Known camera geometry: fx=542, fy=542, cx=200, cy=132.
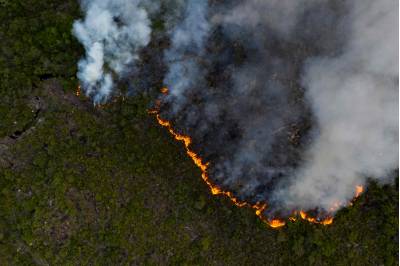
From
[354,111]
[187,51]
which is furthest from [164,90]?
[354,111]

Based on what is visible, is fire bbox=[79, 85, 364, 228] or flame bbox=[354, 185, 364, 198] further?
flame bbox=[354, 185, 364, 198]

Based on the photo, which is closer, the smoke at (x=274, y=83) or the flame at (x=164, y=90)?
the smoke at (x=274, y=83)

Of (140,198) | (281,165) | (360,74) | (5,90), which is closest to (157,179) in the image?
(140,198)

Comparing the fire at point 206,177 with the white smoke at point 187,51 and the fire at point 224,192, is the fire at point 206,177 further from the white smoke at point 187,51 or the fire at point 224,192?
the white smoke at point 187,51

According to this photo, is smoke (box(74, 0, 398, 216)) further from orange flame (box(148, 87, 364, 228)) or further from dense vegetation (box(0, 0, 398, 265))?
dense vegetation (box(0, 0, 398, 265))

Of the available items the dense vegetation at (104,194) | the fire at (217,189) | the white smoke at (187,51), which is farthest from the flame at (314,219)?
the white smoke at (187,51)

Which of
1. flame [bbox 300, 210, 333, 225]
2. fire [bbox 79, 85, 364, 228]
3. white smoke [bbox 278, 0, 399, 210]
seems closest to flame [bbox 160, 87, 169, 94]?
fire [bbox 79, 85, 364, 228]
